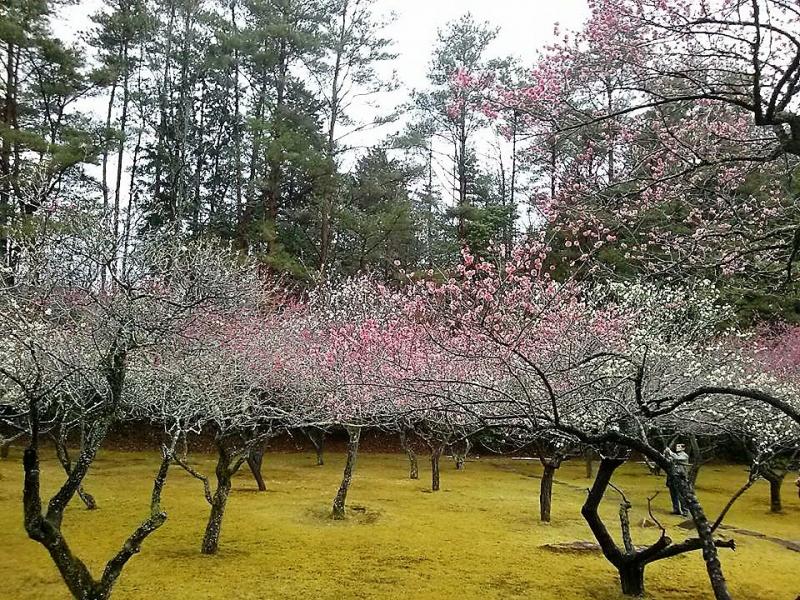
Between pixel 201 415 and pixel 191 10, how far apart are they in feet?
55.8

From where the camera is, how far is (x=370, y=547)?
8.70 meters

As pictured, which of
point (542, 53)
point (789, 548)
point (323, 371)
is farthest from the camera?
point (323, 371)

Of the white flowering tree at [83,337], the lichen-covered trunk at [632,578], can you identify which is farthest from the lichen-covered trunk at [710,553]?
the white flowering tree at [83,337]

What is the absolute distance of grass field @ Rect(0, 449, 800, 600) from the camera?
6.91 metres

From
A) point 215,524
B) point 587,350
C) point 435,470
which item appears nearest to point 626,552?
point 587,350

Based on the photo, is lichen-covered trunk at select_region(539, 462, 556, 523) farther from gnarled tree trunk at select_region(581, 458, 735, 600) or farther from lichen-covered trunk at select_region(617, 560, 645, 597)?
lichen-covered trunk at select_region(617, 560, 645, 597)

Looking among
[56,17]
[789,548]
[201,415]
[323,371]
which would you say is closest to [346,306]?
[323,371]

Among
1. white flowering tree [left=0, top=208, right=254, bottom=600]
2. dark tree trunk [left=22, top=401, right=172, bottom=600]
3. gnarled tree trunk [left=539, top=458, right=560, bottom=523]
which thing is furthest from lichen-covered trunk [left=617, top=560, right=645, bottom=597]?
dark tree trunk [left=22, top=401, right=172, bottom=600]

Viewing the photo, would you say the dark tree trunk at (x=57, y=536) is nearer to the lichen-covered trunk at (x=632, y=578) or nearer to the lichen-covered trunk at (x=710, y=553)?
the lichen-covered trunk at (x=710, y=553)

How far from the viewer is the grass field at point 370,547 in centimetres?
691

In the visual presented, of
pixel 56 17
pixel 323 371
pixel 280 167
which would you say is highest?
pixel 56 17

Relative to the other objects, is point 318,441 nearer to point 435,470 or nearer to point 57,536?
point 435,470

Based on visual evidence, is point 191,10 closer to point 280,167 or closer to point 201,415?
point 280,167

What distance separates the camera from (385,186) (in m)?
22.4
